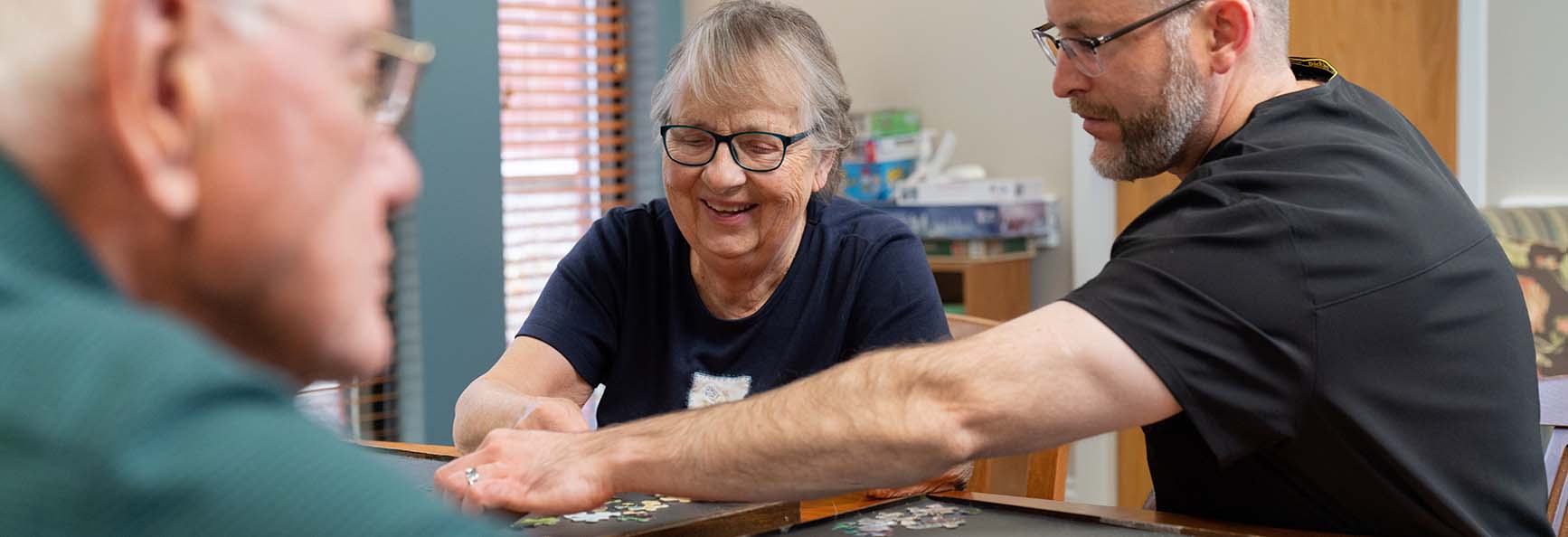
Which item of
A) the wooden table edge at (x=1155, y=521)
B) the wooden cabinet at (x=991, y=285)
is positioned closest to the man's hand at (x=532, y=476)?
the wooden table edge at (x=1155, y=521)

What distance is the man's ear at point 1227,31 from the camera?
1778mm

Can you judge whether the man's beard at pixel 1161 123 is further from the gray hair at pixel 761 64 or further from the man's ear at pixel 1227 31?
the gray hair at pixel 761 64

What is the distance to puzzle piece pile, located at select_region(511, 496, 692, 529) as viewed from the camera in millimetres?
1580

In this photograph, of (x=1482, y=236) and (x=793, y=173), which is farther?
(x=793, y=173)

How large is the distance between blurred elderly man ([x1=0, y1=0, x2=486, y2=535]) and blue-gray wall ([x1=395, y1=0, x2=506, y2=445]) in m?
4.44

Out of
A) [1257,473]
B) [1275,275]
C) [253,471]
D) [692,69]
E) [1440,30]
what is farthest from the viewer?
[1440,30]

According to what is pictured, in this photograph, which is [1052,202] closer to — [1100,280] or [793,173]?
[793,173]

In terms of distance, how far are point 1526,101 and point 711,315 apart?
10.2 ft

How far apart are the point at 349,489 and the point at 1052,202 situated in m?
4.38

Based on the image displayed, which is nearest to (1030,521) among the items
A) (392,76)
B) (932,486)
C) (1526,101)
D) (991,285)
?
(932,486)

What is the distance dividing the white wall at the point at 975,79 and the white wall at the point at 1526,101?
1319 mm

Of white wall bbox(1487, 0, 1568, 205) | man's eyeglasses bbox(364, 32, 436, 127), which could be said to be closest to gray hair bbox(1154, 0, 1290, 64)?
man's eyeglasses bbox(364, 32, 436, 127)

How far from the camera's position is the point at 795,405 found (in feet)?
4.78

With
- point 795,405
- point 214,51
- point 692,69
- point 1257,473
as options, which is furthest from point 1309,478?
point 214,51
